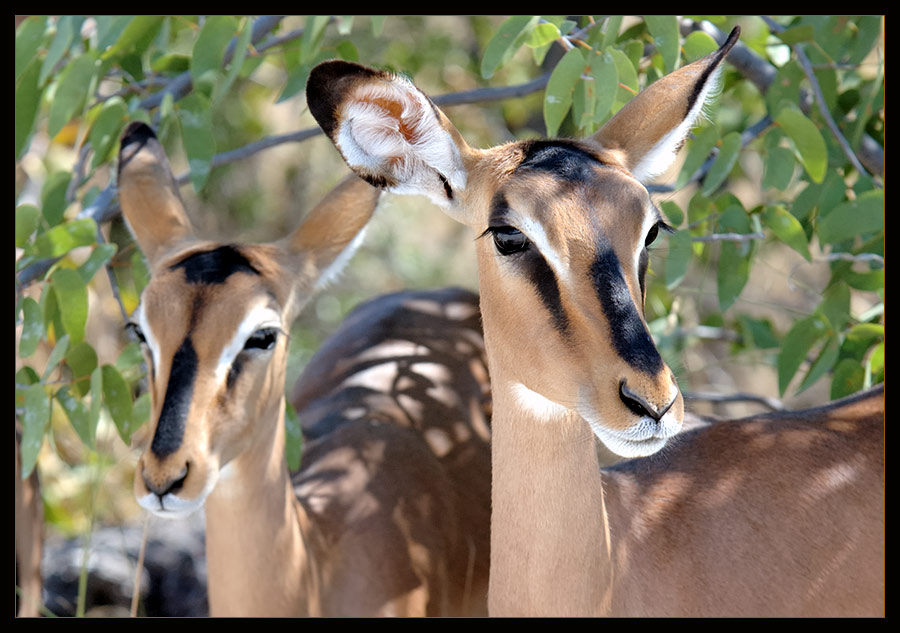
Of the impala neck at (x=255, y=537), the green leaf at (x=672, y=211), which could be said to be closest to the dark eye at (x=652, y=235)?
the green leaf at (x=672, y=211)

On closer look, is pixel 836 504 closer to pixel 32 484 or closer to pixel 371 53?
pixel 32 484

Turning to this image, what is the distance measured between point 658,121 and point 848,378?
6.23ft

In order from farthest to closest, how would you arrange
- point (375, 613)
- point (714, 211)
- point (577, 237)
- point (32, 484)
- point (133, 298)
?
1. point (133, 298)
2. point (32, 484)
3. point (714, 211)
4. point (375, 613)
5. point (577, 237)

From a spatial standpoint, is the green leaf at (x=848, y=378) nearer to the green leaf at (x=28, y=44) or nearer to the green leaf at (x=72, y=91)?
the green leaf at (x=72, y=91)

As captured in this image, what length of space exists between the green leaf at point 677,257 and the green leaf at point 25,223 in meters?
2.60

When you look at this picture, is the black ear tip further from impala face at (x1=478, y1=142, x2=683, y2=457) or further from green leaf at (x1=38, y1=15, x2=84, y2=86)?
impala face at (x1=478, y1=142, x2=683, y2=457)

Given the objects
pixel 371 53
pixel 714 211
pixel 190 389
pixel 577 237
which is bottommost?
pixel 371 53

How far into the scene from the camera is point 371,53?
953cm

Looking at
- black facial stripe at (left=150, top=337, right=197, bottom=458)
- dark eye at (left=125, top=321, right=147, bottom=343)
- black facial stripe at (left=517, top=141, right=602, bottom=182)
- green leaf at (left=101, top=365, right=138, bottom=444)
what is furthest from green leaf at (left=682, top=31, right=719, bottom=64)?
green leaf at (left=101, top=365, right=138, bottom=444)

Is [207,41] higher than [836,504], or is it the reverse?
[207,41]

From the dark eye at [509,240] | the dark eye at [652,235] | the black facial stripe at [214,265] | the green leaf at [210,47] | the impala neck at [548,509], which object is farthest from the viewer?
the green leaf at [210,47]

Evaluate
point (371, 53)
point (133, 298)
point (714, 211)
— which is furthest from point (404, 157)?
point (371, 53)

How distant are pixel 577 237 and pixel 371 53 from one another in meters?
7.17

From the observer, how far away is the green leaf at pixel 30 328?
399 centimetres
